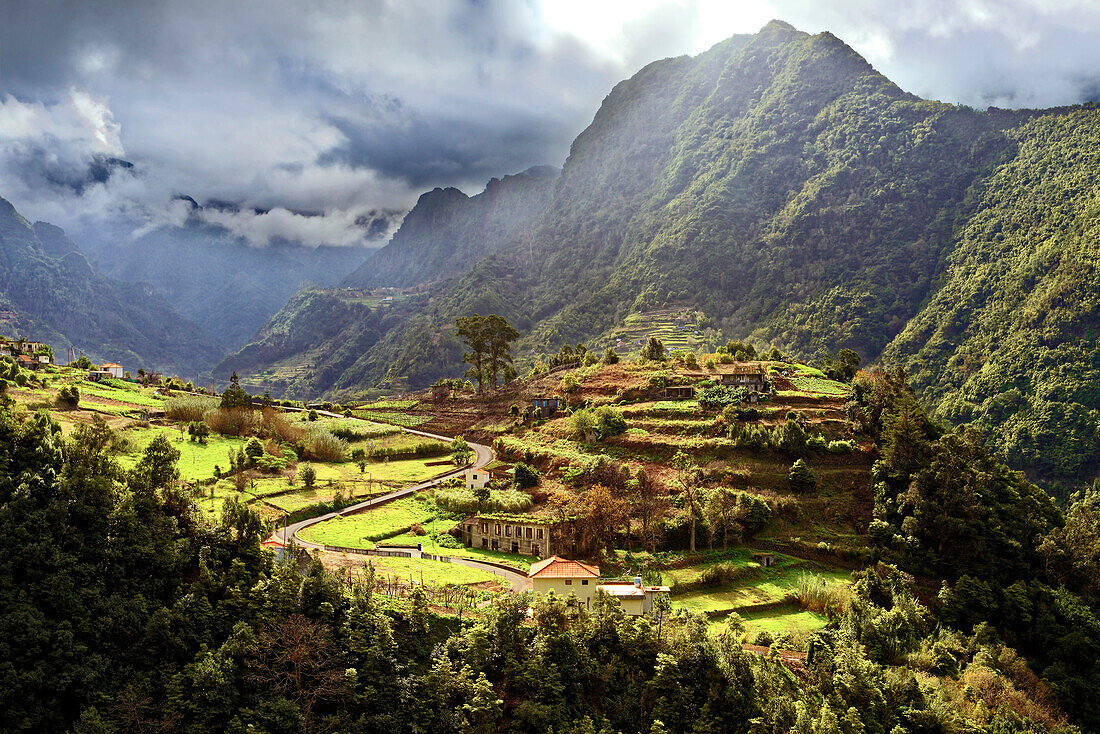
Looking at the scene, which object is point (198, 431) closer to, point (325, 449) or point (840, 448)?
point (325, 449)

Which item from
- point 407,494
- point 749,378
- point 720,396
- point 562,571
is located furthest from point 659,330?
point 562,571

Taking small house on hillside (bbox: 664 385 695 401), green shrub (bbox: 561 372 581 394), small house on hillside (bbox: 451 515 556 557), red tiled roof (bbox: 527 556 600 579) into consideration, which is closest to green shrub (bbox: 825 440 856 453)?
small house on hillside (bbox: 664 385 695 401)

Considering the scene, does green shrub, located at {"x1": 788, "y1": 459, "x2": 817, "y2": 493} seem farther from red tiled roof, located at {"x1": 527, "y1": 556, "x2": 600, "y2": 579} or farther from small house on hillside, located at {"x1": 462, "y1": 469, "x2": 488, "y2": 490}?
small house on hillside, located at {"x1": 462, "y1": 469, "x2": 488, "y2": 490}

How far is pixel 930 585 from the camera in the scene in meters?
38.8

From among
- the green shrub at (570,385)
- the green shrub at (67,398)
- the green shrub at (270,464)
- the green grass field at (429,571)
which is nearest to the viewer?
the green grass field at (429,571)

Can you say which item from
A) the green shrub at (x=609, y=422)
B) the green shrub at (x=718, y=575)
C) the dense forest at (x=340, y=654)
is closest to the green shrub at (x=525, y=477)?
the green shrub at (x=609, y=422)

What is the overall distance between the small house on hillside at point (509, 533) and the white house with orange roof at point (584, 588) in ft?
21.0

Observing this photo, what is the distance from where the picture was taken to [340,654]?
2544 centimetres

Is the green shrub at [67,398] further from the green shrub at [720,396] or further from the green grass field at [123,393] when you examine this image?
the green shrub at [720,396]

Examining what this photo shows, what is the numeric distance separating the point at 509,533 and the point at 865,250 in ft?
450

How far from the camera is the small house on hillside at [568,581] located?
31141mm

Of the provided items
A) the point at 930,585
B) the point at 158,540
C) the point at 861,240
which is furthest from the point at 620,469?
the point at 861,240

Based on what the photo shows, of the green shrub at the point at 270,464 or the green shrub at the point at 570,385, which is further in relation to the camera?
the green shrub at the point at 570,385

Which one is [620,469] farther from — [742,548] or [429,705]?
[429,705]
